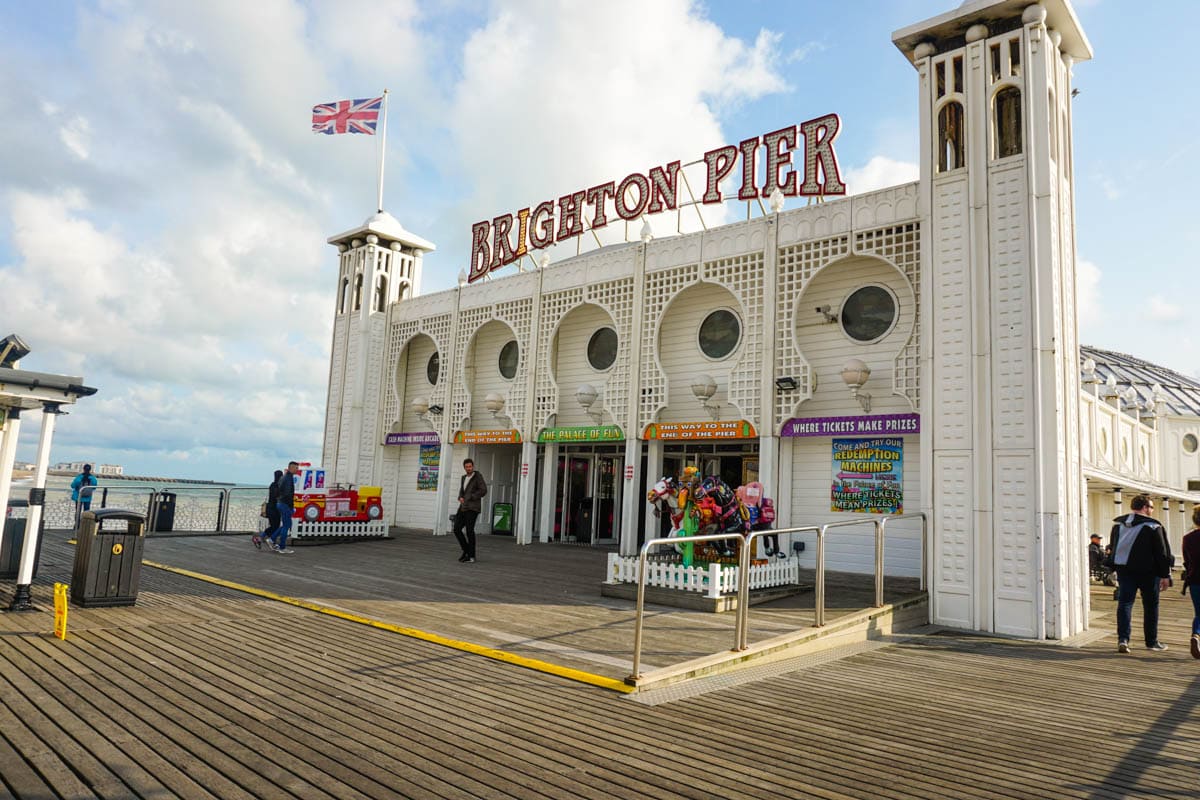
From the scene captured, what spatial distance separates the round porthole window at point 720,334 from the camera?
50.9ft

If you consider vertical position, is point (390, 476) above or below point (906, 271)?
below

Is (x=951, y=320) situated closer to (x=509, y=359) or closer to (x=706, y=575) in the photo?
(x=706, y=575)

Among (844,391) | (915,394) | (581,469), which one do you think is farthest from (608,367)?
(915,394)

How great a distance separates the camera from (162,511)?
17.8m

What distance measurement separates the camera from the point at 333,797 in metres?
3.29

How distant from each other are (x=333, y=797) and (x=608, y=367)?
14.8m

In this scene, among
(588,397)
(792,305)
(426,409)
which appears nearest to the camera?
(792,305)

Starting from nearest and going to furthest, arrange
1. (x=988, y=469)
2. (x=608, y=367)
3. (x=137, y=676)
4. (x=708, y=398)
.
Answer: (x=137, y=676), (x=988, y=469), (x=708, y=398), (x=608, y=367)

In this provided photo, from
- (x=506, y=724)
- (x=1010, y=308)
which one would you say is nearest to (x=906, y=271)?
(x=1010, y=308)

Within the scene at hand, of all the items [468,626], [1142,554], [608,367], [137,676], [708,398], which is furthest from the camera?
[608,367]

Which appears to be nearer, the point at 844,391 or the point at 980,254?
the point at 980,254

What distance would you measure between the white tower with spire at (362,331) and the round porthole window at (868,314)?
46.9 ft

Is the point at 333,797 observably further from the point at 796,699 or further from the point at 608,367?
the point at 608,367

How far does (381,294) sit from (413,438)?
5074 mm
